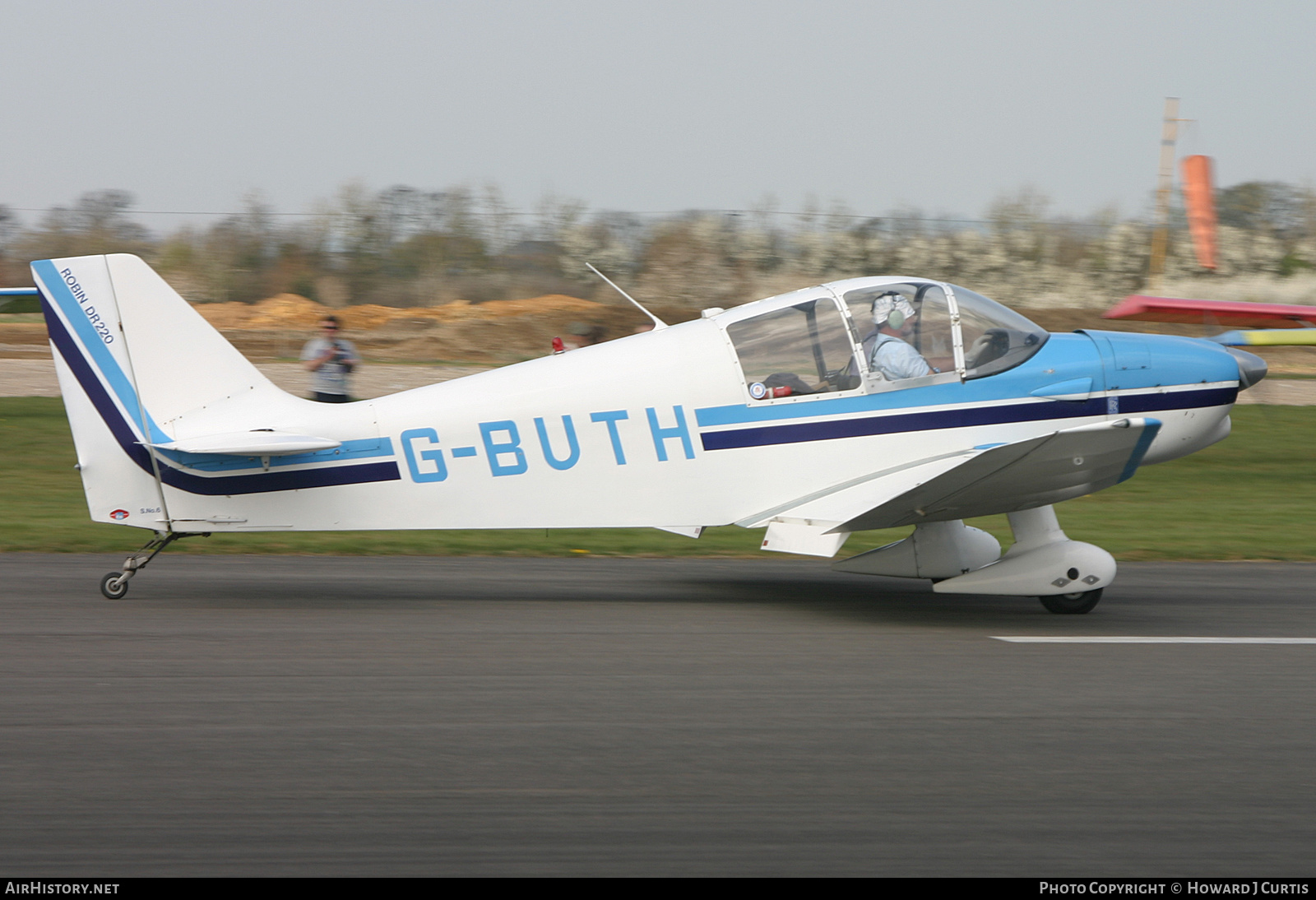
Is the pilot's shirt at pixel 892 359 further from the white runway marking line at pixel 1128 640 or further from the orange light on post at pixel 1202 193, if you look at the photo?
the orange light on post at pixel 1202 193

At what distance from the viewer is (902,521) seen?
7070 mm

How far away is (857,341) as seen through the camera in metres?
7.25

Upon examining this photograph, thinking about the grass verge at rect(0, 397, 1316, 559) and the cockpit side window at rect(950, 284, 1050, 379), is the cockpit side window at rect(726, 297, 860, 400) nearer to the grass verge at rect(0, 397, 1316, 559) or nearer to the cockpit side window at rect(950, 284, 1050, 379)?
the cockpit side window at rect(950, 284, 1050, 379)

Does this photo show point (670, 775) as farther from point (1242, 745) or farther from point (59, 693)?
point (59, 693)

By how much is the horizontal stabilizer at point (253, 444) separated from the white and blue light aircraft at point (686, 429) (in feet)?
0.05

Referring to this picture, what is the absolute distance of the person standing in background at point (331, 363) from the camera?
11672 mm

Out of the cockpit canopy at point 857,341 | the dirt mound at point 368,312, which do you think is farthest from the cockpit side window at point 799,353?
the dirt mound at point 368,312

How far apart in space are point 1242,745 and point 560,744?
2871 mm

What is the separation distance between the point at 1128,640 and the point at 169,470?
5.83 m

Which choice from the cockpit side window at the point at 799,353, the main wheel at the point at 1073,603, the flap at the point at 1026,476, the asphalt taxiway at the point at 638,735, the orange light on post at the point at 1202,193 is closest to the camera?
the asphalt taxiway at the point at 638,735

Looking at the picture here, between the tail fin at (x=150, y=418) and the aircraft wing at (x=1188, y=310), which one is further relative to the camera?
the aircraft wing at (x=1188, y=310)

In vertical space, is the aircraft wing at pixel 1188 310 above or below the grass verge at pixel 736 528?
above

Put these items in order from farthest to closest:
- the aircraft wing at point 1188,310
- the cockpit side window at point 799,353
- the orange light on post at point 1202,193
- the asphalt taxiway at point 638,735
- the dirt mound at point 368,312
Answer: the dirt mound at point 368,312, the orange light on post at point 1202,193, the aircraft wing at point 1188,310, the cockpit side window at point 799,353, the asphalt taxiway at point 638,735

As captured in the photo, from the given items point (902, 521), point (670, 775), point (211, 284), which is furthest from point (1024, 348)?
point (211, 284)
